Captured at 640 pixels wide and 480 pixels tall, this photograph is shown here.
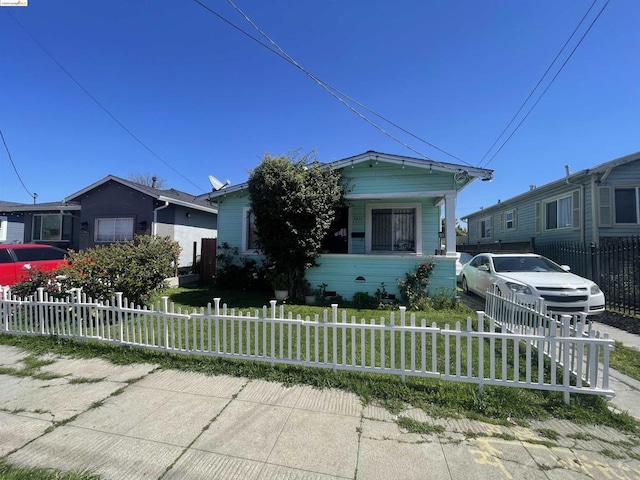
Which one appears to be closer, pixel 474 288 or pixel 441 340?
pixel 441 340

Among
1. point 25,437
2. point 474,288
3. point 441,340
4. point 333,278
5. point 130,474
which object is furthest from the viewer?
point 474,288

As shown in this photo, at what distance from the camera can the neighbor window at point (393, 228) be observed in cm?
1008

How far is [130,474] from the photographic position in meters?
2.29

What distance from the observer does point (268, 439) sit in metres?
2.69

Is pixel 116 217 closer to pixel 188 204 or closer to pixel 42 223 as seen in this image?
pixel 188 204

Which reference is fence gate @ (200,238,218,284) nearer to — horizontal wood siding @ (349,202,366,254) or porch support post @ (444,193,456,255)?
horizontal wood siding @ (349,202,366,254)

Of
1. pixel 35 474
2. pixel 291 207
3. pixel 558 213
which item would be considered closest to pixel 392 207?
pixel 291 207

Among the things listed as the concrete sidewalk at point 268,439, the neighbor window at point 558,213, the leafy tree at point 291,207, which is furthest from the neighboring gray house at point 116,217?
the neighbor window at point 558,213

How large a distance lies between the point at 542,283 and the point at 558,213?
8924 mm

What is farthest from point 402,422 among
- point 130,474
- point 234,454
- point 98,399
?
point 98,399

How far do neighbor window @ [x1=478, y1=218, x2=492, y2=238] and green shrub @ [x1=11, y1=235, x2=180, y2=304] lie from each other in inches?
835

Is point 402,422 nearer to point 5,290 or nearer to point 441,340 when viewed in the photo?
point 441,340

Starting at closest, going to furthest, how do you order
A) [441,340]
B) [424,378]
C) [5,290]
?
[424,378]
[441,340]
[5,290]

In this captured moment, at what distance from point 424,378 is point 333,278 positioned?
5288 mm
